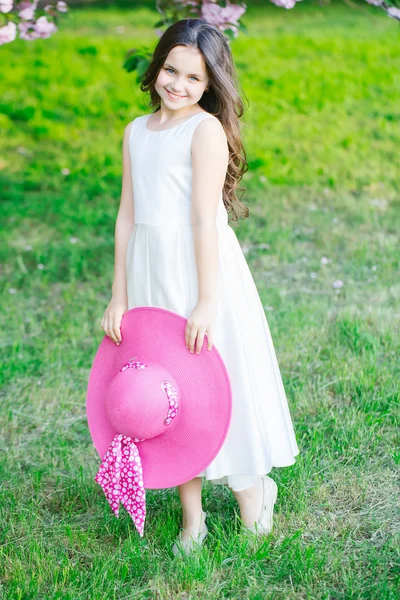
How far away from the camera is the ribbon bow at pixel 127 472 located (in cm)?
221

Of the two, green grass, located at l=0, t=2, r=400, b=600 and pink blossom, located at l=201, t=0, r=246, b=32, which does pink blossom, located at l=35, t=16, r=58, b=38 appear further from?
green grass, located at l=0, t=2, r=400, b=600

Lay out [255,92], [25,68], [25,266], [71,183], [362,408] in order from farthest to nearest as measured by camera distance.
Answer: [25,68], [255,92], [71,183], [25,266], [362,408]

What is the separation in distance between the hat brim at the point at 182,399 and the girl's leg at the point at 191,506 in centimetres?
19

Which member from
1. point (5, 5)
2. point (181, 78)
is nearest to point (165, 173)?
point (181, 78)

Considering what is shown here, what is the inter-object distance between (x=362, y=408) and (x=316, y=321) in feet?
2.77

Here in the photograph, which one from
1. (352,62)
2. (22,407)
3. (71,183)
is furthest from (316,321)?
(352,62)

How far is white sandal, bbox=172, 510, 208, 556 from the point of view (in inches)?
90.5

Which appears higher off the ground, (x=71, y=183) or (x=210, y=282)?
(x=210, y=282)

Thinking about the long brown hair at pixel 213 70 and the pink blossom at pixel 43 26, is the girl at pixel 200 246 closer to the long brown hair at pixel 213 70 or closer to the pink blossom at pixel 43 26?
the long brown hair at pixel 213 70

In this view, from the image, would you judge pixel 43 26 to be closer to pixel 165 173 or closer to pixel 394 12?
pixel 394 12

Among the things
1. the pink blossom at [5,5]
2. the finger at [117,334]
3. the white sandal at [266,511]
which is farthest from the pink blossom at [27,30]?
the white sandal at [266,511]

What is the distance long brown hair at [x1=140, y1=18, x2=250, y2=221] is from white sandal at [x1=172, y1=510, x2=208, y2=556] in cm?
111

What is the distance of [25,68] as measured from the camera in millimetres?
8148

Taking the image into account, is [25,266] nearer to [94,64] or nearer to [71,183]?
[71,183]
